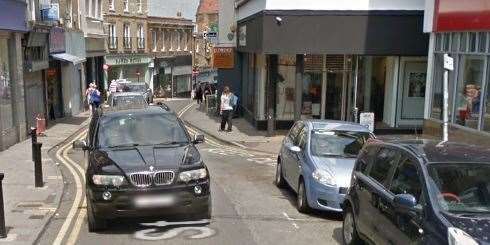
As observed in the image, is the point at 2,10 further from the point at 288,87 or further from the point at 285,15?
the point at 288,87

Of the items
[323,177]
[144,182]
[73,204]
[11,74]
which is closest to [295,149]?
[323,177]

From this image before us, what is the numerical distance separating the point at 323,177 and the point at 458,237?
14.2 ft

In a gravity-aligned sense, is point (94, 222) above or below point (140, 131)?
below

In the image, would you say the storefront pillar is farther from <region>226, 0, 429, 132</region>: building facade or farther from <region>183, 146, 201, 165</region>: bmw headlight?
<region>183, 146, 201, 165</region>: bmw headlight

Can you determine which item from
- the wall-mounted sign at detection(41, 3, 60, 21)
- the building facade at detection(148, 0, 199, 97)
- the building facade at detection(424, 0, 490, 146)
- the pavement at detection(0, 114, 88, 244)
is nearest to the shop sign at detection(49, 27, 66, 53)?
the wall-mounted sign at detection(41, 3, 60, 21)

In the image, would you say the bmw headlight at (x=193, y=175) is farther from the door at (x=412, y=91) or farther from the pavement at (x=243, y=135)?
the door at (x=412, y=91)

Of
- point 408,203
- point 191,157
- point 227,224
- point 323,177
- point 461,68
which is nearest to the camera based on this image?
point 408,203

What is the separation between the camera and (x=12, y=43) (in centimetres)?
1809

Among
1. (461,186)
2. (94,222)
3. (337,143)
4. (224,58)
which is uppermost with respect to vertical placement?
(224,58)

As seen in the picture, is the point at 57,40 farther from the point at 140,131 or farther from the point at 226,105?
the point at 140,131

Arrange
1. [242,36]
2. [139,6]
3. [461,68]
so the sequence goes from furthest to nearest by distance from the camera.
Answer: [139,6]
[242,36]
[461,68]

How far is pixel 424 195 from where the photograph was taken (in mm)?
5328

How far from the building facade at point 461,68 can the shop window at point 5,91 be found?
43.1 ft

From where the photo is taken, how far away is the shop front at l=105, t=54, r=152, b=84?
47.3 metres
